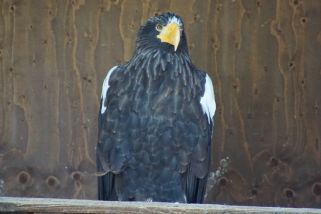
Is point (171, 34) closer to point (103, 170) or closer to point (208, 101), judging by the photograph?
point (208, 101)

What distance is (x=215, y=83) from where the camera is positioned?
5.24 meters

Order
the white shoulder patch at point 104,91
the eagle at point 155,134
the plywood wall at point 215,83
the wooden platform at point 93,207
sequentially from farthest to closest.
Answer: the plywood wall at point 215,83 → the white shoulder patch at point 104,91 → the eagle at point 155,134 → the wooden platform at point 93,207

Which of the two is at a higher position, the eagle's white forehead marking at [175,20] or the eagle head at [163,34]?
the eagle's white forehead marking at [175,20]

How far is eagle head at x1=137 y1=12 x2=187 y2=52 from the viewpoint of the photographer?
4902 mm

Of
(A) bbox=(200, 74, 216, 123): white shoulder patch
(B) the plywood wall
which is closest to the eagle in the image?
(A) bbox=(200, 74, 216, 123): white shoulder patch

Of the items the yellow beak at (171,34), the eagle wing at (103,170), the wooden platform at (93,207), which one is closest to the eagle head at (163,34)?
the yellow beak at (171,34)

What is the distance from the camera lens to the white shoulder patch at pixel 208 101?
4.84 metres

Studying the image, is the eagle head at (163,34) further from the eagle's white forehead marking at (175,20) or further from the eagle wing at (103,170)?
the eagle wing at (103,170)

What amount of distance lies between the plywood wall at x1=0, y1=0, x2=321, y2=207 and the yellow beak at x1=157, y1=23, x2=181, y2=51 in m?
0.32

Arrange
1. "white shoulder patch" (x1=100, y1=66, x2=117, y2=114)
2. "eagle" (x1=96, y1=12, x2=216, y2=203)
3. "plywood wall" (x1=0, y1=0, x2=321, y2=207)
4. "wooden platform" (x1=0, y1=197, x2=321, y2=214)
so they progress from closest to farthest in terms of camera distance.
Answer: "wooden platform" (x1=0, y1=197, x2=321, y2=214) < "eagle" (x1=96, y1=12, x2=216, y2=203) < "white shoulder patch" (x1=100, y1=66, x2=117, y2=114) < "plywood wall" (x1=0, y1=0, x2=321, y2=207)

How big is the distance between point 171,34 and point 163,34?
65mm

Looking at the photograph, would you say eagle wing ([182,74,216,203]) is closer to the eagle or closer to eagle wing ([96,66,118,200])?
the eagle

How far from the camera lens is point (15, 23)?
5258mm

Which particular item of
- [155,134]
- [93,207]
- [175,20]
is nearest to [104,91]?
[155,134]
